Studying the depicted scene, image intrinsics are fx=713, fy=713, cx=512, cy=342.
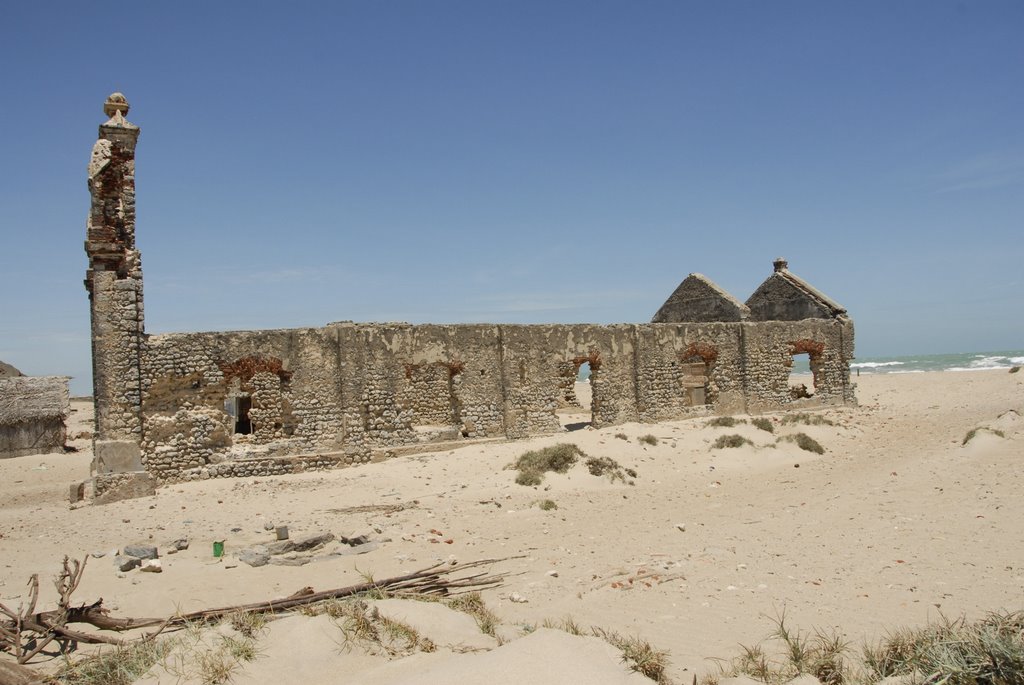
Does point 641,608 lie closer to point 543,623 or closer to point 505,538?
point 543,623

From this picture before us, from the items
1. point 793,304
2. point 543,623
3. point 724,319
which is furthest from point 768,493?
point 793,304

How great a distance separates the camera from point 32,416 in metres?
22.0

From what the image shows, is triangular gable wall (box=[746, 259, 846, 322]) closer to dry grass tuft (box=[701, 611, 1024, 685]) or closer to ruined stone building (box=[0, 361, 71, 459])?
dry grass tuft (box=[701, 611, 1024, 685])

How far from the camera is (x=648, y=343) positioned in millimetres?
19703

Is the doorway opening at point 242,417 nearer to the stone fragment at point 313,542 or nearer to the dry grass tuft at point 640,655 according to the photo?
the stone fragment at point 313,542

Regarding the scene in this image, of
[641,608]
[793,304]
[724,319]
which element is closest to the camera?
[641,608]

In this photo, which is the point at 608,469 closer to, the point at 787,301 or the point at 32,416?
the point at 787,301

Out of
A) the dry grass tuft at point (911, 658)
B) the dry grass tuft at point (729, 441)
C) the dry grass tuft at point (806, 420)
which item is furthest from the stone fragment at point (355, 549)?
the dry grass tuft at point (806, 420)

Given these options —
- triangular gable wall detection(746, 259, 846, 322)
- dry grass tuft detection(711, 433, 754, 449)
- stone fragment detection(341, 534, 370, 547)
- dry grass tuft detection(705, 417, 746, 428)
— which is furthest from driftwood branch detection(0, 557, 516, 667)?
triangular gable wall detection(746, 259, 846, 322)

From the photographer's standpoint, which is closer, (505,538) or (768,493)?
(505,538)

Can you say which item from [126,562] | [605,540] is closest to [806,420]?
[605,540]

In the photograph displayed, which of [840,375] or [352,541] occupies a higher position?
[840,375]

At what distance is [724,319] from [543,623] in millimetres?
18874

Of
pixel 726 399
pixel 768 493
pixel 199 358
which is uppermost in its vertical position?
pixel 199 358
